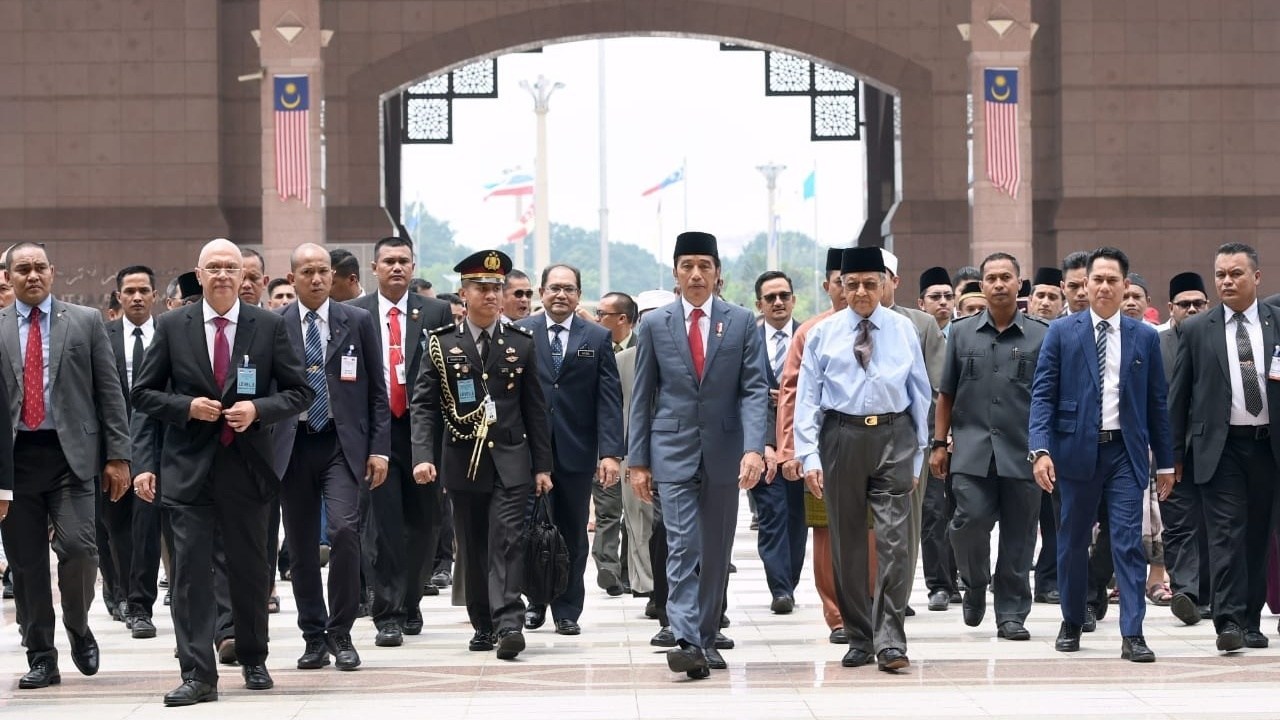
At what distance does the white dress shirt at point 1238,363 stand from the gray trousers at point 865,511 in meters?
1.97

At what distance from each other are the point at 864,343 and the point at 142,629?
4.64 m

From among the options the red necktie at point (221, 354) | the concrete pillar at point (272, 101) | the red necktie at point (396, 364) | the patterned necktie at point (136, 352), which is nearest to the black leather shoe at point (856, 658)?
the red necktie at point (396, 364)

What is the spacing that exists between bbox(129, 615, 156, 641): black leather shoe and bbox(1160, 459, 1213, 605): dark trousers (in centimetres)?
602

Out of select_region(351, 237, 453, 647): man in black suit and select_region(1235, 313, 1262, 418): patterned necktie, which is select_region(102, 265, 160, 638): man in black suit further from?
select_region(1235, 313, 1262, 418): patterned necktie

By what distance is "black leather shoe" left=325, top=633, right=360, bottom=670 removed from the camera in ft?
32.4

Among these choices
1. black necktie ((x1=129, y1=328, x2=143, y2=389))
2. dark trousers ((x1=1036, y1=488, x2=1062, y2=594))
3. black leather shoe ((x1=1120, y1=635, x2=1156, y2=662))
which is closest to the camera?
black leather shoe ((x1=1120, y1=635, x2=1156, y2=662))

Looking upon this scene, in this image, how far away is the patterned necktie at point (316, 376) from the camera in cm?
1012

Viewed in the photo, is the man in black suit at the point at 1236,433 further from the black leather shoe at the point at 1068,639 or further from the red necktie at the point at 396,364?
the red necktie at the point at 396,364

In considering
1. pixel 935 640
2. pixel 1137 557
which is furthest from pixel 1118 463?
pixel 935 640

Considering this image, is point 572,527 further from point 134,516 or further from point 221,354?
point 221,354

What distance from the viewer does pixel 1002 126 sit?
84.3ft

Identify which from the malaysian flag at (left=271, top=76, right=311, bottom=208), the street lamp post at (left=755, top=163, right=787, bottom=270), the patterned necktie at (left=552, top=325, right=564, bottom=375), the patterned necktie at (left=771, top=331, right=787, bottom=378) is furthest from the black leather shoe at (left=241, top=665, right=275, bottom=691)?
the street lamp post at (left=755, top=163, right=787, bottom=270)

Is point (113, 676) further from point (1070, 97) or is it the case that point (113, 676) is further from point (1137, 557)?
point (1070, 97)

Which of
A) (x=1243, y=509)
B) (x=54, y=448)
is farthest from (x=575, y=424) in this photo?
(x=1243, y=509)
